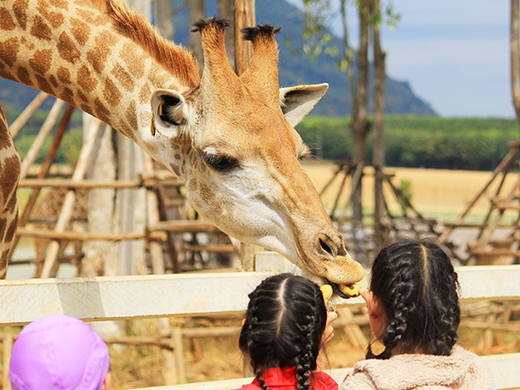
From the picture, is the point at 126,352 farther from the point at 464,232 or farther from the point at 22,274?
the point at 464,232

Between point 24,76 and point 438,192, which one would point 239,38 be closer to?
point 24,76

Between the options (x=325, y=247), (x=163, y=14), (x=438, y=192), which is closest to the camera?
(x=325, y=247)

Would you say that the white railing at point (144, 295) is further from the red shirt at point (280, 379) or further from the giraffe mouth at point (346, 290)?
the red shirt at point (280, 379)

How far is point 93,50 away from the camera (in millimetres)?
3201

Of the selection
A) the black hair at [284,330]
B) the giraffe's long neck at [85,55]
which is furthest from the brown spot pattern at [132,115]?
the black hair at [284,330]

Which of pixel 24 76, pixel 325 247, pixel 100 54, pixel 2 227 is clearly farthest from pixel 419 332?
pixel 24 76

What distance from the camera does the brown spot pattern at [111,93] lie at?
323 centimetres

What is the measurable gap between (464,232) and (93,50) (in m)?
22.9

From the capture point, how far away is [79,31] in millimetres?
3199

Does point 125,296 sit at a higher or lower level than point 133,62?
lower

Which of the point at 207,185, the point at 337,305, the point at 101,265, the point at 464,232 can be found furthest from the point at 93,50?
the point at 464,232

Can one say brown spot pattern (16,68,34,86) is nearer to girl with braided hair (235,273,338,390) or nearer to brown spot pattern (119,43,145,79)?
brown spot pattern (119,43,145,79)

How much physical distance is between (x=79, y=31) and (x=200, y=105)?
0.77m

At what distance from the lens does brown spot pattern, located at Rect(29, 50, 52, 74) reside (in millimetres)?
3225
